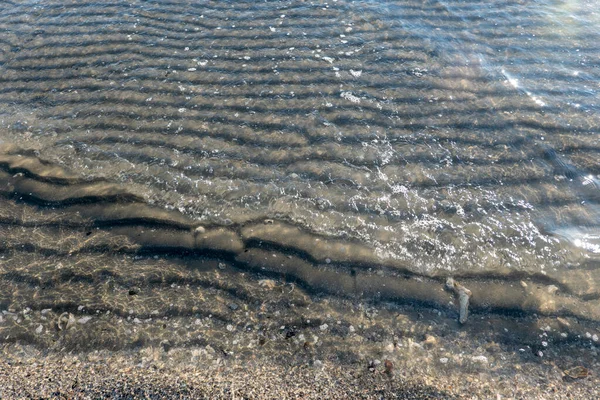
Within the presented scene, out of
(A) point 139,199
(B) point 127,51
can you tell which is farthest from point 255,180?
(B) point 127,51

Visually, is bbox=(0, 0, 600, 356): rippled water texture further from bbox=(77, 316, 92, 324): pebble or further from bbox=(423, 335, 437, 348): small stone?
bbox=(423, 335, 437, 348): small stone

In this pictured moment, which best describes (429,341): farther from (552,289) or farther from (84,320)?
(84,320)

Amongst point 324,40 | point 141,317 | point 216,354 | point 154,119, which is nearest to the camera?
point 216,354

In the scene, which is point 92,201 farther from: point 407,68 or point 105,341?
point 407,68

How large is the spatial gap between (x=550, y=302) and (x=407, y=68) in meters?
4.55

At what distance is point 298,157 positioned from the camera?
600 cm

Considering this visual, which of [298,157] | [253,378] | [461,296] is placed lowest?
[253,378]

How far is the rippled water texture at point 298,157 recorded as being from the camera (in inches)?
187

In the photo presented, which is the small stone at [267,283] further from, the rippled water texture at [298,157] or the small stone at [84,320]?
the small stone at [84,320]

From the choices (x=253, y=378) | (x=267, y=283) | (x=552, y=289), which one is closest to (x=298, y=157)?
(x=267, y=283)

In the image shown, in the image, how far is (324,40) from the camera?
8.10 m

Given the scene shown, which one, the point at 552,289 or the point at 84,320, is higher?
the point at 552,289

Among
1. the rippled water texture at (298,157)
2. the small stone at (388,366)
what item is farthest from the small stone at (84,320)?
the small stone at (388,366)

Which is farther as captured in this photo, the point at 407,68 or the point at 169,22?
the point at 169,22
